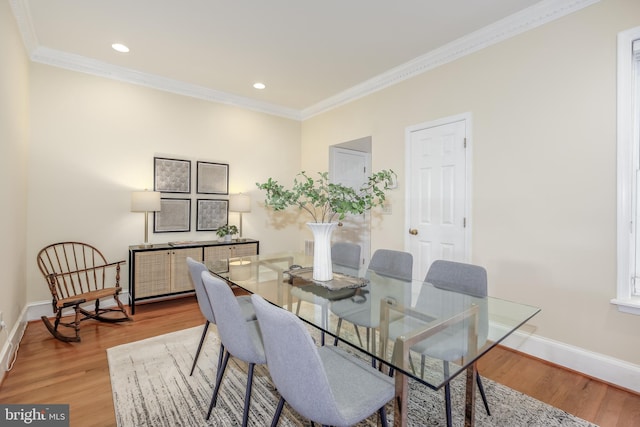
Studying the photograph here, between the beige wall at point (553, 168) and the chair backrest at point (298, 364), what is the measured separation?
2.22 m

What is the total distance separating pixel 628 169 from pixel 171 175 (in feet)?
14.5

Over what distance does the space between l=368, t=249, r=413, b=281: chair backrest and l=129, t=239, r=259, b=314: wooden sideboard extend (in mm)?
2172

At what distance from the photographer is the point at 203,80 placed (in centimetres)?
381

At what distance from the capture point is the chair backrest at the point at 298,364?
1032 millimetres

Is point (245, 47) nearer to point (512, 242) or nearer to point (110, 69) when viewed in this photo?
point (110, 69)

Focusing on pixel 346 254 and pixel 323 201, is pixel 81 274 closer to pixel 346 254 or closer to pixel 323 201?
pixel 346 254

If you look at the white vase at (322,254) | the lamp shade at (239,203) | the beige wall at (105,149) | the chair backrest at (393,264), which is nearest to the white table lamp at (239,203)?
the lamp shade at (239,203)

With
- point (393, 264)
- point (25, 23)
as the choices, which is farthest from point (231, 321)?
point (25, 23)

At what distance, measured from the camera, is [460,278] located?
2025 mm

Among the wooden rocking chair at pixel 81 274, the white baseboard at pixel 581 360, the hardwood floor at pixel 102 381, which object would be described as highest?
the wooden rocking chair at pixel 81 274

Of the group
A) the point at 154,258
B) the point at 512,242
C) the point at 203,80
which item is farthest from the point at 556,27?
the point at 154,258

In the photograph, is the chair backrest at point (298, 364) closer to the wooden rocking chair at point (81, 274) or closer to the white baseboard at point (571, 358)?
the white baseboard at point (571, 358)

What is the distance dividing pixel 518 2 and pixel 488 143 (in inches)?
42.8

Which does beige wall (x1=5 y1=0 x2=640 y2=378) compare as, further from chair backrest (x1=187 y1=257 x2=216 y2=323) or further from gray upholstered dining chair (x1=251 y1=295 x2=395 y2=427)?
gray upholstered dining chair (x1=251 y1=295 x2=395 y2=427)
